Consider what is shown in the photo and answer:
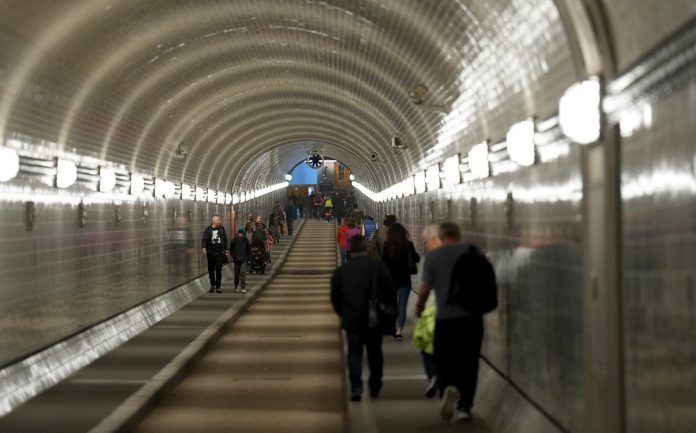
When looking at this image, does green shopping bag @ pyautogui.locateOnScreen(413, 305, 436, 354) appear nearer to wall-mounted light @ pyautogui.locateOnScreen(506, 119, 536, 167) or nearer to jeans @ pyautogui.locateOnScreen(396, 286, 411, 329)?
wall-mounted light @ pyautogui.locateOnScreen(506, 119, 536, 167)

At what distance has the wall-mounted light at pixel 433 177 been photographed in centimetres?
1908

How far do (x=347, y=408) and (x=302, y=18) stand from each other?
7.70 m

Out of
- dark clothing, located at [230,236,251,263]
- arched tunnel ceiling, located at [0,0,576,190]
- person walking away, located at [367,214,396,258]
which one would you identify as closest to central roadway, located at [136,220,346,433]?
person walking away, located at [367,214,396,258]

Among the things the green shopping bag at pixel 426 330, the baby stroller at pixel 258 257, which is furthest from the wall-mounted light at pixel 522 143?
the baby stroller at pixel 258 257

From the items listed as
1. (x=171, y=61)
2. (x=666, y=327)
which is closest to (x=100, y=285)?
(x=171, y=61)

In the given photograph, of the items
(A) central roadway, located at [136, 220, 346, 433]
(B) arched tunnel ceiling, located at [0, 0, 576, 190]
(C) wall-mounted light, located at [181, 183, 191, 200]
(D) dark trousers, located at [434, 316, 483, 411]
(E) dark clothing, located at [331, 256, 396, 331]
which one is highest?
(B) arched tunnel ceiling, located at [0, 0, 576, 190]

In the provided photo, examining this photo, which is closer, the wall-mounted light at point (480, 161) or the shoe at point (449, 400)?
the shoe at point (449, 400)

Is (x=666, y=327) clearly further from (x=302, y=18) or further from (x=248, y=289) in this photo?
(x=248, y=289)

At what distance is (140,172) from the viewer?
21547 millimetres

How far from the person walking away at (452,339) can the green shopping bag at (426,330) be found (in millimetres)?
703

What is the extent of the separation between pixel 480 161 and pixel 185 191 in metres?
16.0

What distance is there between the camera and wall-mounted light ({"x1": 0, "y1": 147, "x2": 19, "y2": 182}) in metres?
12.0

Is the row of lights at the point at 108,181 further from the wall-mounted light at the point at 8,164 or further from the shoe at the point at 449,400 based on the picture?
the shoe at the point at 449,400

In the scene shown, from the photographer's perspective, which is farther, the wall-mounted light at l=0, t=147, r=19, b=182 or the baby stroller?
the baby stroller
